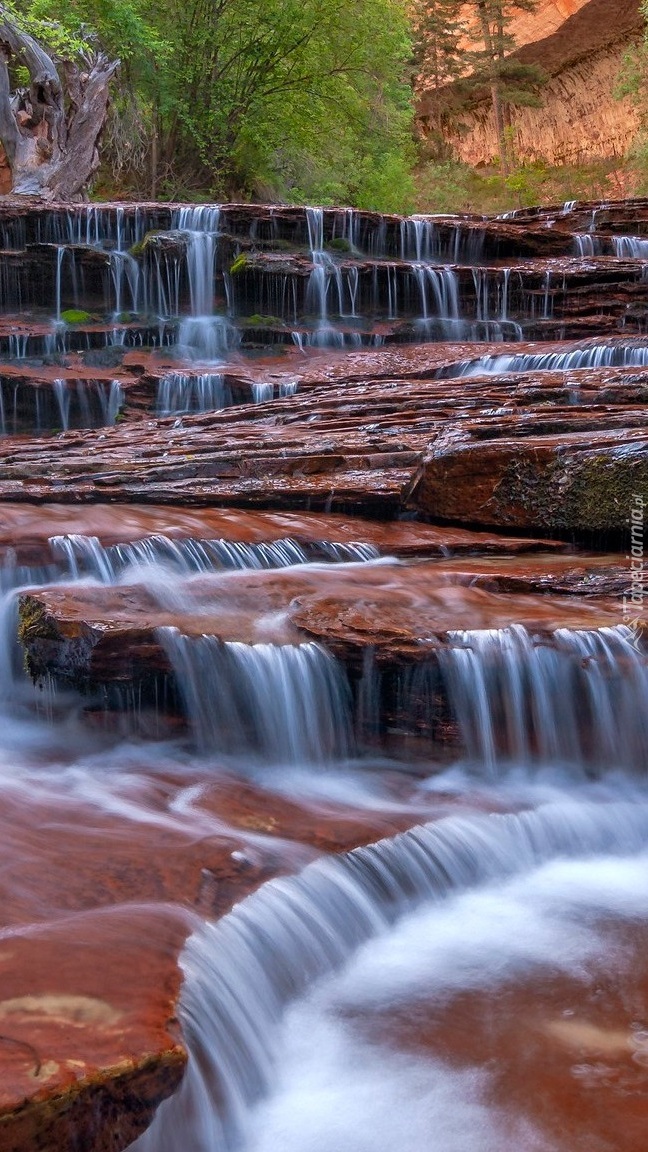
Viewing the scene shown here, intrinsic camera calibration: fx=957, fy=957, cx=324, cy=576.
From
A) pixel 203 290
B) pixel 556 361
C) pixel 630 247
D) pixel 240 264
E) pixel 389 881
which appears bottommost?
pixel 389 881

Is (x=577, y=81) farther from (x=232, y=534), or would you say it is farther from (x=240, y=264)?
(x=232, y=534)

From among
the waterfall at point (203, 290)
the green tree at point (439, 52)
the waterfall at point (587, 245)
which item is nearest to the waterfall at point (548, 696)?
the waterfall at point (203, 290)

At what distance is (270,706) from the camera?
5.30 m

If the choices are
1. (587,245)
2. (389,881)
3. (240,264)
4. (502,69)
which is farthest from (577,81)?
(389,881)

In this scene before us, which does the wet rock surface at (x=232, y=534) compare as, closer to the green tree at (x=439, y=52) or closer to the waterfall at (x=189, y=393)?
the waterfall at (x=189, y=393)

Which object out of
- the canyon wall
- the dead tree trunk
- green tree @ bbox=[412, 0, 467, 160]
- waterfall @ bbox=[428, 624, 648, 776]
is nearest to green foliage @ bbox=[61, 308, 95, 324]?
the dead tree trunk

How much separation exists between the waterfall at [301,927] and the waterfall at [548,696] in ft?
1.40

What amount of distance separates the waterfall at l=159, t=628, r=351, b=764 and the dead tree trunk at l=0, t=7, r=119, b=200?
1690cm

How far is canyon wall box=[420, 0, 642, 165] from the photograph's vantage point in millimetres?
34531

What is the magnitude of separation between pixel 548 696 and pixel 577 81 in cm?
3788

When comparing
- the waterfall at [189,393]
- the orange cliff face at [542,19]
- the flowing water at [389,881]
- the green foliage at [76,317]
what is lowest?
the flowing water at [389,881]

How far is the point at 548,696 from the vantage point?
5336 mm

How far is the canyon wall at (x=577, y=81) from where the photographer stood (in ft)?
113

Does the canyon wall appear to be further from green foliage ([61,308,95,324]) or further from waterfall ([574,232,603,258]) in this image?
green foliage ([61,308,95,324])
